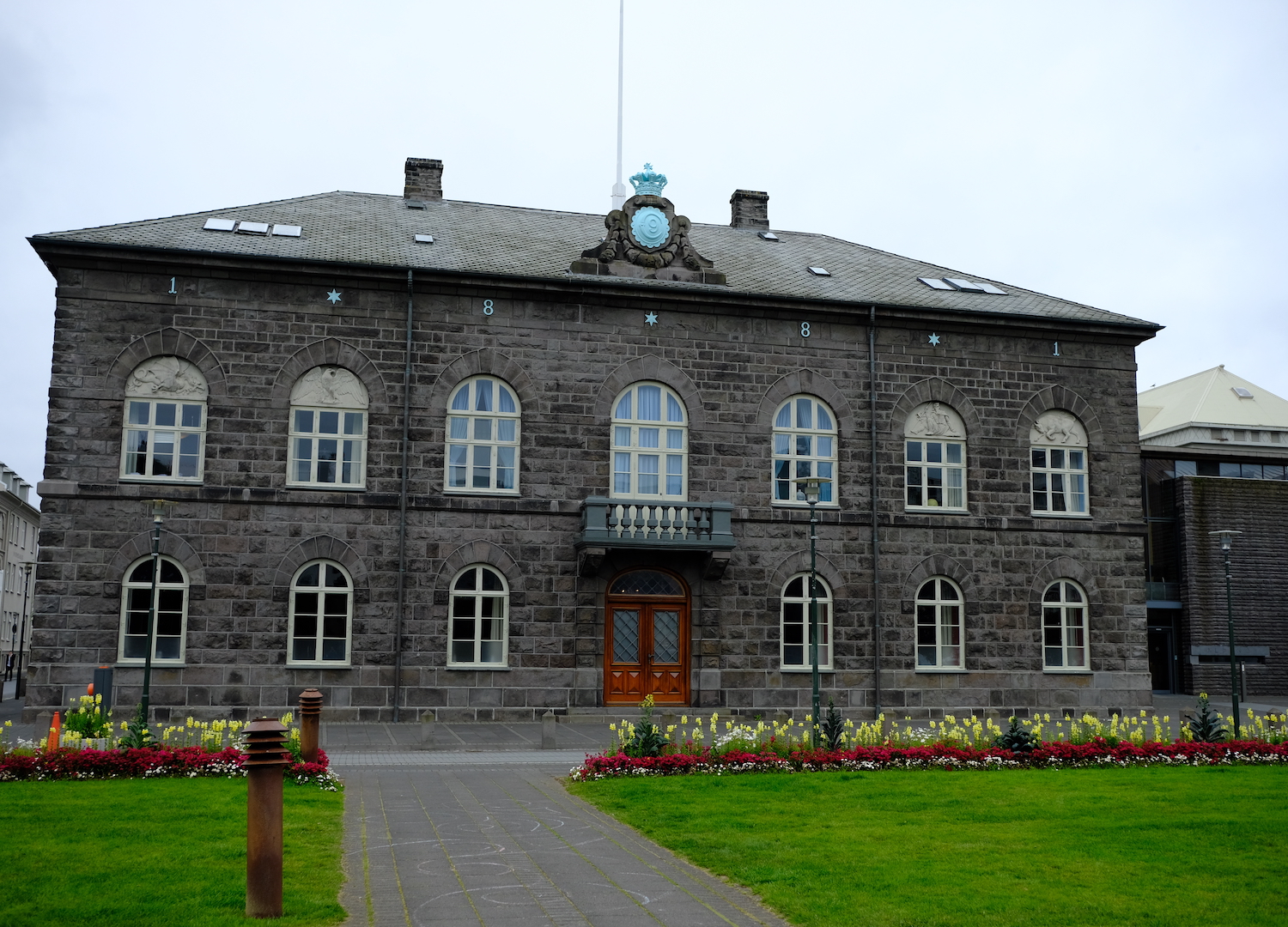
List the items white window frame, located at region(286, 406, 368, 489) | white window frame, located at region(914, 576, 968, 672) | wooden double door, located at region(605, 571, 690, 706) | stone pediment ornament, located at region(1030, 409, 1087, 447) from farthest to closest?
stone pediment ornament, located at region(1030, 409, 1087, 447) < white window frame, located at region(914, 576, 968, 672) < wooden double door, located at region(605, 571, 690, 706) < white window frame, located at region(286, 406, 368, 489)

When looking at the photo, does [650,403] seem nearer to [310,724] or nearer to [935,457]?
[935,457]

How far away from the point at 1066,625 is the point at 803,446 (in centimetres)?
799

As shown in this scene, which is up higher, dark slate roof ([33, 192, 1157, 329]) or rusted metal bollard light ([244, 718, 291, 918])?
dark slate roof ([33, 192, 1157, 329])

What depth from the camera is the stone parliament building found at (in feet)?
79.9

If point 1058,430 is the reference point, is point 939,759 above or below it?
below

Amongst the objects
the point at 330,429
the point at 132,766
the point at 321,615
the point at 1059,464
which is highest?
the point at 330,429

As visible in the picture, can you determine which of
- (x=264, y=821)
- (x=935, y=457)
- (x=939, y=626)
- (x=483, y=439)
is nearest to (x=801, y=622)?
(x=939, y=626)

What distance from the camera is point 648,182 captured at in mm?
27859

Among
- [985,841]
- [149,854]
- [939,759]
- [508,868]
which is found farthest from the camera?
[939,759]

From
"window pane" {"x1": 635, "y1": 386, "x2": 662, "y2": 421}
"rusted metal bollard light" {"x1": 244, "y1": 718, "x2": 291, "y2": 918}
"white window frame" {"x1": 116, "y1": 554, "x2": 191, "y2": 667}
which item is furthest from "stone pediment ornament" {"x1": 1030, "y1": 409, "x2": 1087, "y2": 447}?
"rusted metal bollard light" {"x1": 244, "y1": 718, "x2": 291, "y2": 918}

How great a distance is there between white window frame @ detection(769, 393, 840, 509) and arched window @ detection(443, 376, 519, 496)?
622 centimetres

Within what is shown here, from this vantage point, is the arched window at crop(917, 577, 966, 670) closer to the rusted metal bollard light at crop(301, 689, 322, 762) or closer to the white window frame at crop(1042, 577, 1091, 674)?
the white window frame at crop(1042, 577, 1091, 674)

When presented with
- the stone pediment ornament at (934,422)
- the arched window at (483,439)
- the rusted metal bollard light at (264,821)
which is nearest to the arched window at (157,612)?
the arched window at (483,439)

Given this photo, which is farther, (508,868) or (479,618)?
(479,618)
